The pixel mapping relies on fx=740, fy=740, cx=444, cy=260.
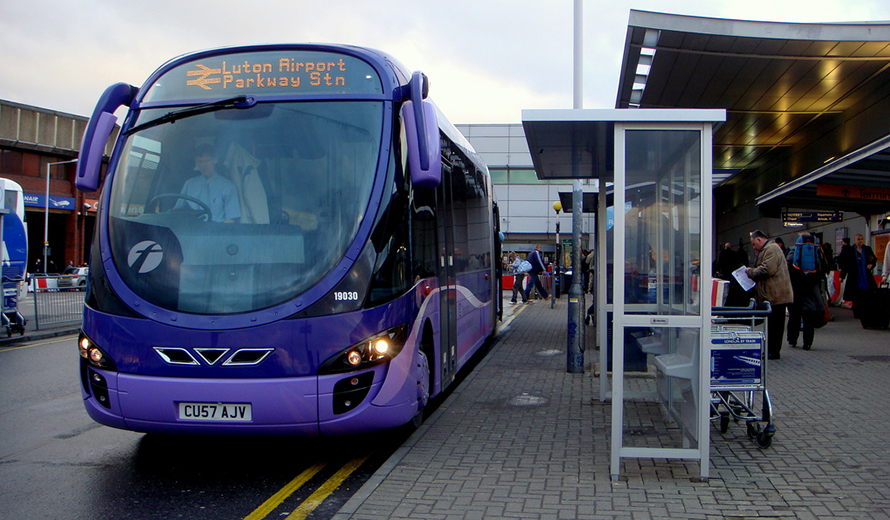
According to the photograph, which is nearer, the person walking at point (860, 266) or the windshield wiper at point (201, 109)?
the windshield wiper at point (201, 109)

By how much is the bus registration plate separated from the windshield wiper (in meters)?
2.09

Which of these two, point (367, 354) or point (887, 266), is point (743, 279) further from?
point (887, 266)

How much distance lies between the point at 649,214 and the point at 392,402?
3.05 meters

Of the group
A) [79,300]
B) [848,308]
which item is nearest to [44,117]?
[79,300]

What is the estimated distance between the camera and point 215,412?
4.85 metres

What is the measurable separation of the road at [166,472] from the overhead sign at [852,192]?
11751mm

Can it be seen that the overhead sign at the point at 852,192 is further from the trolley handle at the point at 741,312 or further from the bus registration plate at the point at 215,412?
the bus registration plate at the point at 215,412

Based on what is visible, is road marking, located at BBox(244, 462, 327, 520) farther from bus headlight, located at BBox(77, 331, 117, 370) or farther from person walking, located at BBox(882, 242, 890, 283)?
person walking, located at BBox(882, 242, 890, 283)

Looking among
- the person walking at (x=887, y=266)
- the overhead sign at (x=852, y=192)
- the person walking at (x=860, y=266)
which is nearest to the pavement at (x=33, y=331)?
the overhead sign at (x=852, y=192)

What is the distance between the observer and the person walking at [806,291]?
11.4 m

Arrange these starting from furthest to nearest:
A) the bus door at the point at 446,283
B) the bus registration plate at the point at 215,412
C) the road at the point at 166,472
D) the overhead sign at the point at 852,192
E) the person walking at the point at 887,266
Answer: the overhead sign at the point at 852,192 → the person walking at the point at 887,266 → the bus door at the point at 446,283 → the bus registration plate at the point at 215,412 → the road at the point at 166,472

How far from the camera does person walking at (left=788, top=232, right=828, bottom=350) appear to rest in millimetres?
11398

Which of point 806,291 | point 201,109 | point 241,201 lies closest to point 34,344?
point 201,109

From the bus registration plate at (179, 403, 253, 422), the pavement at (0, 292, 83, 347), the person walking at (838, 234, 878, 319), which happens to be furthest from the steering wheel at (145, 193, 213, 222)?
the person walking at (838, 234, 878, 319)
